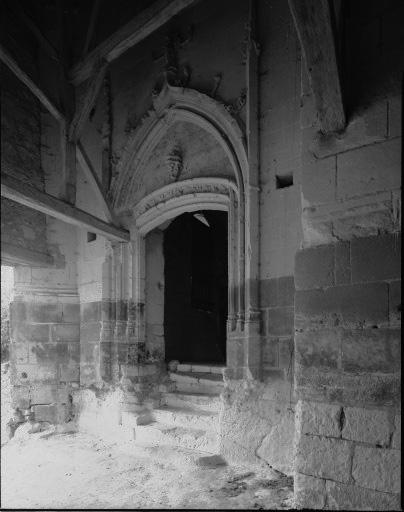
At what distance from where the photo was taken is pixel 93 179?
4.19 meters

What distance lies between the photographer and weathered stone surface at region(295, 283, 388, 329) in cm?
210

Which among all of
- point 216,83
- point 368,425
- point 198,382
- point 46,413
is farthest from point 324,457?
point 46,413

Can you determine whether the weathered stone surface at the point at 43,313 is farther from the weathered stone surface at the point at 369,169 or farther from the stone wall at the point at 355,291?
the weathered stone surface at the point at 369,169

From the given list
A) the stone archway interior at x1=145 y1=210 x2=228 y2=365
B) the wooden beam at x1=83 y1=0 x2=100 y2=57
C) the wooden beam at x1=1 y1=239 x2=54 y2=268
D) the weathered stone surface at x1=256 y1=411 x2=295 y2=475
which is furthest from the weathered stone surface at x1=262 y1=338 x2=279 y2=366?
the wooden beam at x1=83 y1=0 x2=100 y2=57

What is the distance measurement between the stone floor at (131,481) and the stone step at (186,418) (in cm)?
33

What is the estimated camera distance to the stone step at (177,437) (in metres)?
4.03

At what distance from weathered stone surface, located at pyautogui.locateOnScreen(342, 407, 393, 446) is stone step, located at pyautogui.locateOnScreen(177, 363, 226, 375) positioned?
2.77 meters

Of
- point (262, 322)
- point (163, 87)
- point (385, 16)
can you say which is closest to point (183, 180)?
point (163, 87)

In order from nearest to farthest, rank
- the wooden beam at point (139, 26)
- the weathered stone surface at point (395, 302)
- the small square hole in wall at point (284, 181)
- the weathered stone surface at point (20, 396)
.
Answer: the weathered stone surface at point (395, 302) → the wooden beam at point (139, 26) → the small square hole in wall at point (284, 181) → the weathered stone surface at point (20, 396)

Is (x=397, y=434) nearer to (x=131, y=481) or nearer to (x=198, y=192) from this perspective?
(x=131, y=481)

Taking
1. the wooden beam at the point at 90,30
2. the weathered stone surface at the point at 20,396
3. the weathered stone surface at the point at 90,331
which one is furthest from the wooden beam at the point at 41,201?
the weathered stone surface at the point at 20,396

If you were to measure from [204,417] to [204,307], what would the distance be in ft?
8.50

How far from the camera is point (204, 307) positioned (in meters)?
6.70

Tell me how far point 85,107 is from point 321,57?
5.90 ft
